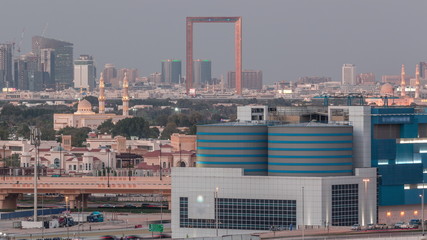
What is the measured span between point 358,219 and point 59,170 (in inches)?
2281

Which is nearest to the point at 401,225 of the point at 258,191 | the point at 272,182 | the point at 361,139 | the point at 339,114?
the point at 272,182

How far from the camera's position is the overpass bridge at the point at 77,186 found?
11762 centimetres

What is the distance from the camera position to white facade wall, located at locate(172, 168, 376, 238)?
92.2m

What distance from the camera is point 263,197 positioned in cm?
9362

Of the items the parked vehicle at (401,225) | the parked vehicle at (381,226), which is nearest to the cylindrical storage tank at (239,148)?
the parked vehicle at (381,226)

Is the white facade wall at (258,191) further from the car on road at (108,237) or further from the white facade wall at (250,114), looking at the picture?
the white facade wall at (250,114)

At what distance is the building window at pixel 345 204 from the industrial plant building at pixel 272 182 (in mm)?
17

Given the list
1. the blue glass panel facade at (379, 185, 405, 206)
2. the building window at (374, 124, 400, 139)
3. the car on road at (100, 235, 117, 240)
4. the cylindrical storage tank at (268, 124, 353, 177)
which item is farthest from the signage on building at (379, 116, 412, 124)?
the car on road at (100, 235, 117, 240)

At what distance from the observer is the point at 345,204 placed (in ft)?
307

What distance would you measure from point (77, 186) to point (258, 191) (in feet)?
90.2

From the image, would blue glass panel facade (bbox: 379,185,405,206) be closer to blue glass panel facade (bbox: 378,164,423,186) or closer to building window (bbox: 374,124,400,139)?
blue glass panel facade (bbox: 378,164,423,186)

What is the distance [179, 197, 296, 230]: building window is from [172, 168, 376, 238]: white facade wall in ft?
0.90

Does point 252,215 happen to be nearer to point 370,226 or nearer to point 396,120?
point 370,226

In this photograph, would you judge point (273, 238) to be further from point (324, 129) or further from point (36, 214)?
point (36, 214)
